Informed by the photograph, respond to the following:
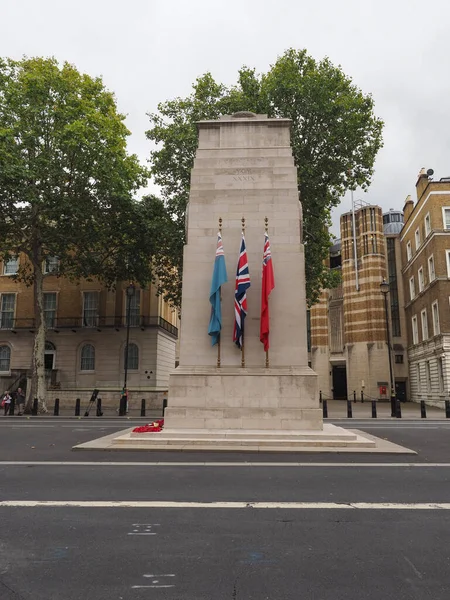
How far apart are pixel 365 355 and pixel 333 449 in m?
38.3

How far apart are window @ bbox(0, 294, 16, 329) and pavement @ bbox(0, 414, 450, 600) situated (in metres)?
31.0

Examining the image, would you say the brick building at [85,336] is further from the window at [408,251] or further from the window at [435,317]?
the window at [408,251]

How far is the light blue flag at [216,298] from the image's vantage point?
1273 cm

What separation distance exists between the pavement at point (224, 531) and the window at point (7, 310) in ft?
102

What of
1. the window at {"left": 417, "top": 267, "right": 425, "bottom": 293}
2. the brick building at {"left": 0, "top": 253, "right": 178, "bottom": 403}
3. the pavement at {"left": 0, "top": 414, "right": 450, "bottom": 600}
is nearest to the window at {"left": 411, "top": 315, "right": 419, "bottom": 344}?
the window at {"left": 417, "top": 267, "right": 425, "bottom": 293}

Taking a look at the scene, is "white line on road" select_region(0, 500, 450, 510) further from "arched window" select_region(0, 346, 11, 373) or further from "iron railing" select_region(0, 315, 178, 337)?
"arched window" select_region(0, 346, 11, 373)

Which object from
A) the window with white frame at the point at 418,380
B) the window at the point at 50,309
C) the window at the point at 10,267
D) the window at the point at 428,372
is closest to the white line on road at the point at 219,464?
the window at the point at 50,309

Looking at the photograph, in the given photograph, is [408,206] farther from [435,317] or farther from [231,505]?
[231,505]

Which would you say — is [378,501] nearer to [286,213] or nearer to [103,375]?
[286,213]

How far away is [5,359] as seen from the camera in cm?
3650

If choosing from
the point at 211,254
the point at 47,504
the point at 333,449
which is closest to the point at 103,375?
the point at 211,254

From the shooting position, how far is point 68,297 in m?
36.8

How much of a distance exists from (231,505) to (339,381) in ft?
159

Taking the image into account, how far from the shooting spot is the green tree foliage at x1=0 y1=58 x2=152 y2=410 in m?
24.5
